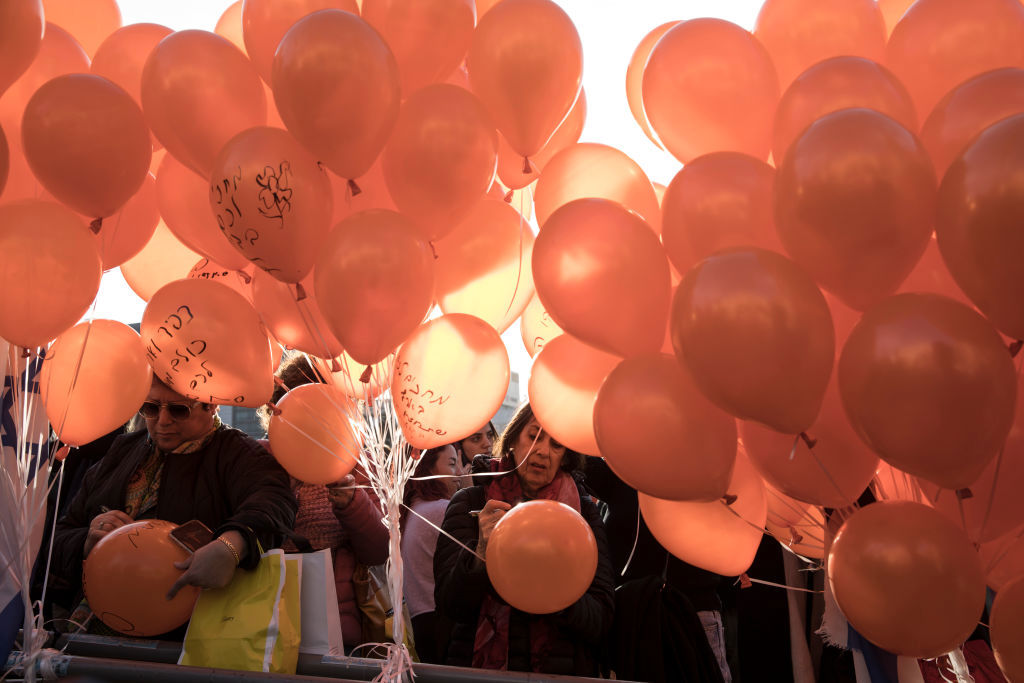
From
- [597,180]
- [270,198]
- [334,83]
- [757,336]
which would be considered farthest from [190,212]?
[757,336]

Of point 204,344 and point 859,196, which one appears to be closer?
point 859,196

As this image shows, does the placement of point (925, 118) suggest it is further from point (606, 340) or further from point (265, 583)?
point (265, 583)

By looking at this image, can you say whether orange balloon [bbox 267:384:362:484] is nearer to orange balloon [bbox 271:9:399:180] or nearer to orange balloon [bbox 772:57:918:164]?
orange balloon [bbox 271:9:399:180]

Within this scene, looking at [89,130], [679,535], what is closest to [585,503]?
[679,535]

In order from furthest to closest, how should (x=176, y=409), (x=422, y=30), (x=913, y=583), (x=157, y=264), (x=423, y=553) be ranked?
1. (x=423, y=553)
2. (x=157, y=264)
3. (x=176, y=409)
4. (x=422, y=30)
5. (x=913, y=583)

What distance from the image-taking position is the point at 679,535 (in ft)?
6.08

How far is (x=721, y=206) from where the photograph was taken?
151cm

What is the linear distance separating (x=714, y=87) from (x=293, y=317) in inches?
44.4

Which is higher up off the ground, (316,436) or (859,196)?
(859,196)

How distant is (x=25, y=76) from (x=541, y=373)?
4.91ft

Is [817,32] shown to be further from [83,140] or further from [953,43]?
[83,140]

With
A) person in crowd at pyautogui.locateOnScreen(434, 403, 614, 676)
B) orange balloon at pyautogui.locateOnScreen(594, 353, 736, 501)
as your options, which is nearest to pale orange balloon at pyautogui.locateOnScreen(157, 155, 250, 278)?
person in crowd at pyautogui.locateOnScreen(434, 403, 614, 676)

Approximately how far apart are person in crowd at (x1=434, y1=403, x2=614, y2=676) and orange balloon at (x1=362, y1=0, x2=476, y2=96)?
42.5 inches

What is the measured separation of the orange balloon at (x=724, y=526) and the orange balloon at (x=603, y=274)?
43 centimetres
